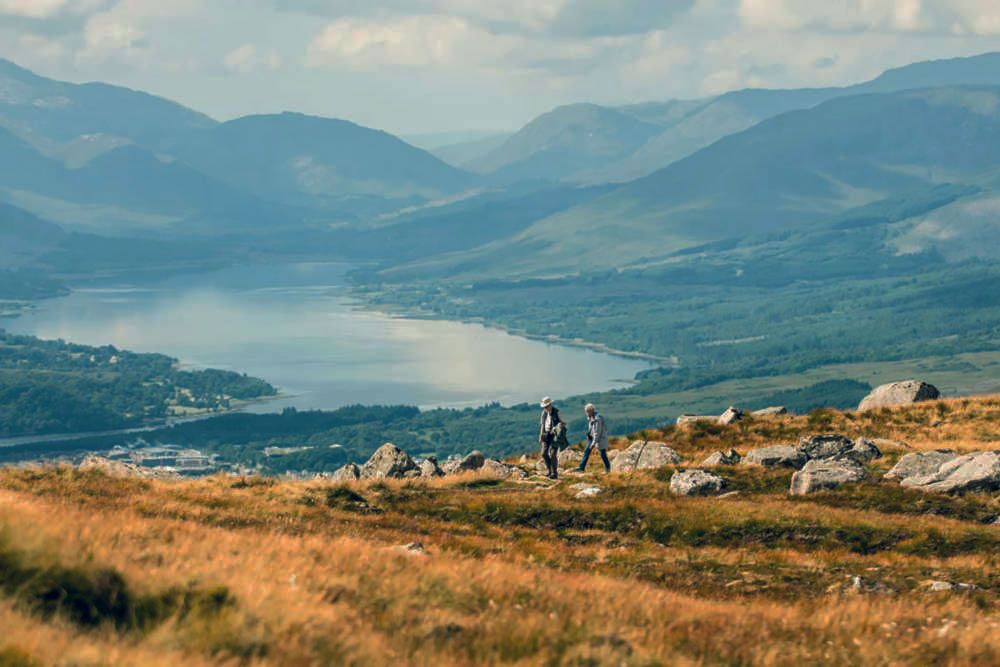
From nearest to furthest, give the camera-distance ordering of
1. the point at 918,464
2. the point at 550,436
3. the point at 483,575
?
the point at 483,575 < the point at 918,464 < the point at 550,436

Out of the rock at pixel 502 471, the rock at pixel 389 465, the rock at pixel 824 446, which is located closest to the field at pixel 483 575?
the rock at pixel 824 446

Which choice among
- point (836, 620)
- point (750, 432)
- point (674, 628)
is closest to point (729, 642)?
point (674, 628)

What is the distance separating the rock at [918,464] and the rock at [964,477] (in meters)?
0.54

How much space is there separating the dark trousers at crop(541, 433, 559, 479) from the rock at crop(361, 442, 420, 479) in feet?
21.1

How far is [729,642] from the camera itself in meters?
18.6

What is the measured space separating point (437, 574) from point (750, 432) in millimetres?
40261

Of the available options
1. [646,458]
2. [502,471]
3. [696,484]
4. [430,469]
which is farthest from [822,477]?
[430,469]

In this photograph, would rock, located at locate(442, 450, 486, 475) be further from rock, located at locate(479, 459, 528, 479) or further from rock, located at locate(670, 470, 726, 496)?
rock, located at locate(670, 470, 726, 496)

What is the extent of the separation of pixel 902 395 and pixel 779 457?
2620cm

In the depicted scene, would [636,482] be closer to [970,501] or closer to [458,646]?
[970,501]

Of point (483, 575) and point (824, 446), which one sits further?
point (824, 446)

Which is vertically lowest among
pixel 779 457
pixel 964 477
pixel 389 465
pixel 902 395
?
pixel 964 477

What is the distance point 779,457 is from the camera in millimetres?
47250

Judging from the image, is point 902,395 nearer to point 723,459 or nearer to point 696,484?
Result: point 723,459
